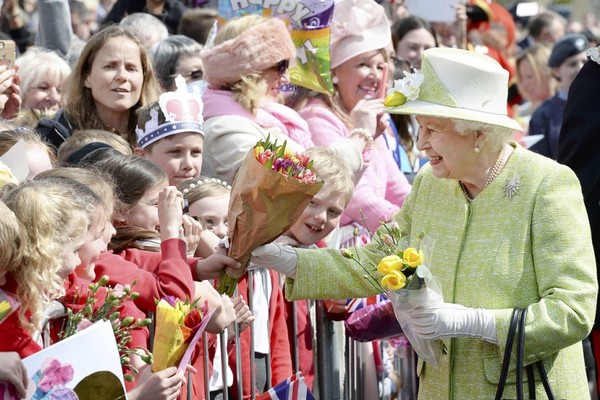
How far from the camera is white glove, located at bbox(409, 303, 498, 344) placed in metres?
4.12

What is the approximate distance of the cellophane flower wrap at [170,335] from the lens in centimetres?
389

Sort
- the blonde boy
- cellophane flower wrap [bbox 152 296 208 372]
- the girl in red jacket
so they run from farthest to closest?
the blonde boy < the girl in red jacket < cellophane flower wrap [bbox 152 296 208 372]

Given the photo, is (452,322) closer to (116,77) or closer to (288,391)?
(288,391)

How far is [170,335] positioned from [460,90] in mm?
1416

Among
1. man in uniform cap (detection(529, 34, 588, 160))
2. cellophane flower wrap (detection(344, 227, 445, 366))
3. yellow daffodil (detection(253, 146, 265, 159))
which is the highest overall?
yellow daffodil (detection(253, 146, 265, 159))

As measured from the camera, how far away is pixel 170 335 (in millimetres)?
3893

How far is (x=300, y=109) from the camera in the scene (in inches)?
284

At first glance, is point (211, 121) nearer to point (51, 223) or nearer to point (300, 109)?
point (300, 109)

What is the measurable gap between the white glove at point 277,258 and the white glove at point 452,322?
660 millimetres

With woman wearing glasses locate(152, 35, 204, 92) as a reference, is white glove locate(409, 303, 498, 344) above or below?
above

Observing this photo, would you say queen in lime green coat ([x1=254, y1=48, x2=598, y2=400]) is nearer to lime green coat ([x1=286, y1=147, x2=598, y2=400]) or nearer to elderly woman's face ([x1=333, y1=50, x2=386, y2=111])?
lime green coat ([x1=286, y1=147, x2=598, y2=400])

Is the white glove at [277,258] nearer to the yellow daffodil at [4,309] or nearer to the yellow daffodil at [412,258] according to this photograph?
the yellow daffodil at [412,258]

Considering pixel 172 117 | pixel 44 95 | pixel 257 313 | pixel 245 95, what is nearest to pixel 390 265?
pixel 257 313

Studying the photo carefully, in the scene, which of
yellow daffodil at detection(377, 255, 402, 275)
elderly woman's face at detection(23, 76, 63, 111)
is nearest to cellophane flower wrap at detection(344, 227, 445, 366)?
yellow daffodil at detection(377, 255, 402, 275)
